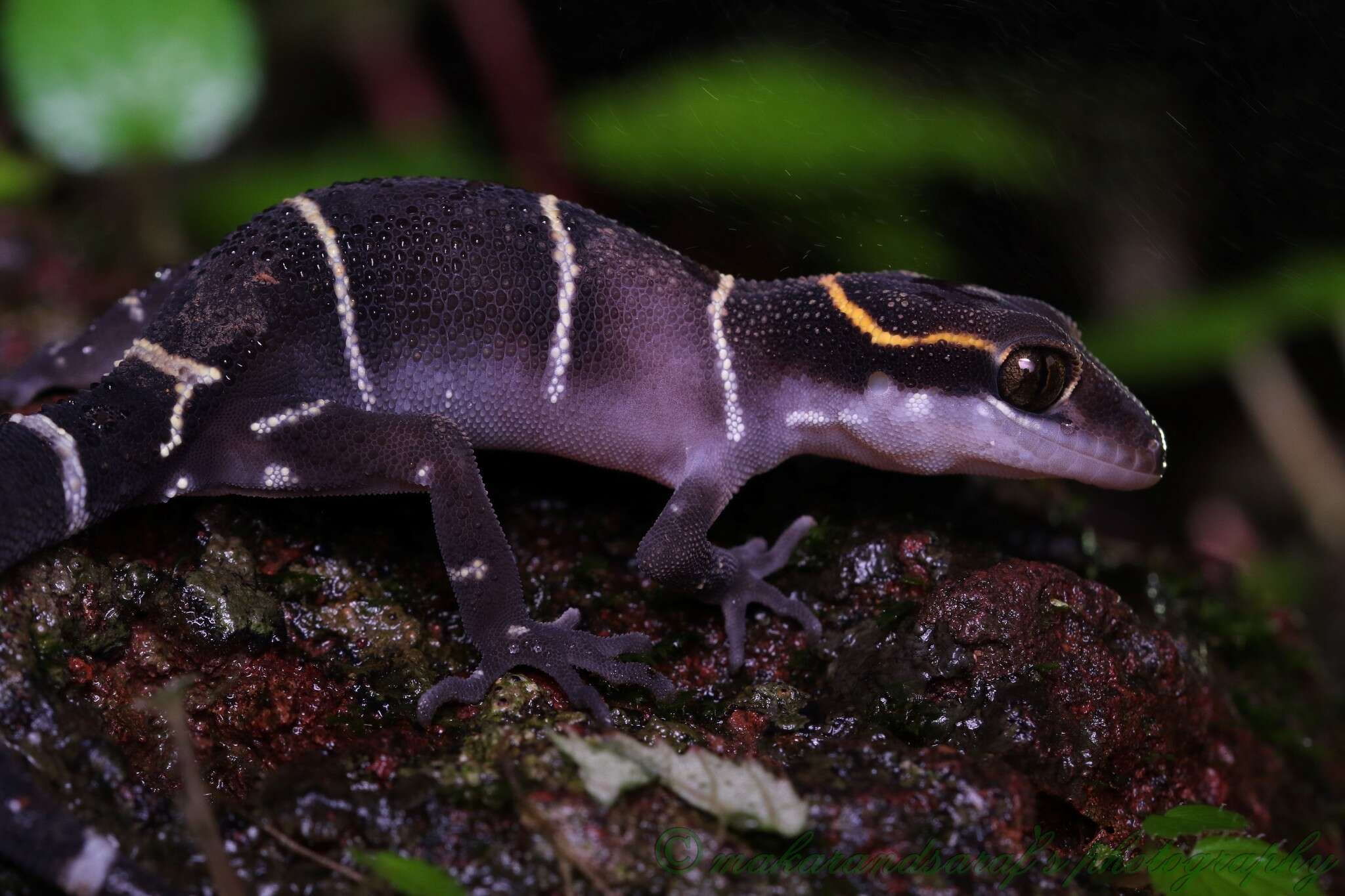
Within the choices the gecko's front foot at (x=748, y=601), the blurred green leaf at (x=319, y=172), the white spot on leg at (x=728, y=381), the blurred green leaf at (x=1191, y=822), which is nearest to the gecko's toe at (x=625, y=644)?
the gecko's front foot at (x=748, y=601)

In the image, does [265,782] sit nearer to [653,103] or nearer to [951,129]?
[653,103]

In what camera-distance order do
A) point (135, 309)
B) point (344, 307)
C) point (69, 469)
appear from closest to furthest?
1. point (69, 469)
2. point (344, 307)
3. point (135, 309)

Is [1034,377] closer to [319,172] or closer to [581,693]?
[581,693]

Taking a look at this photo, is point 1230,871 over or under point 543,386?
under

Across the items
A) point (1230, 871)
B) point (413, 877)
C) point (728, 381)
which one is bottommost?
point (1230, 871)

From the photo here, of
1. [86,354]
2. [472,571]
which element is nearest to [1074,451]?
[472,571]

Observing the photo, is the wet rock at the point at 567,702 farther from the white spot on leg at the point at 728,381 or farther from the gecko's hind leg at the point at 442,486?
the white spot on leg at the point at 728,381
